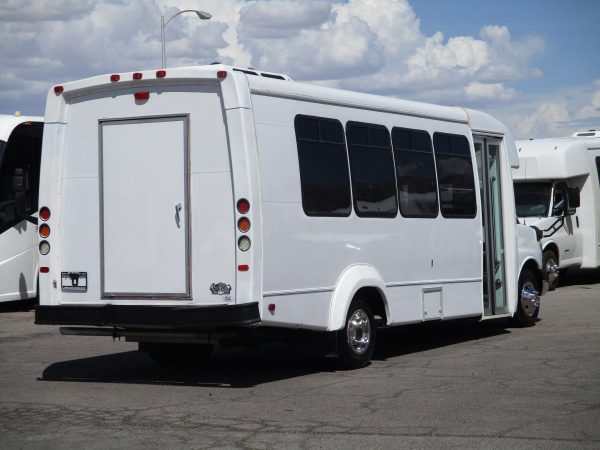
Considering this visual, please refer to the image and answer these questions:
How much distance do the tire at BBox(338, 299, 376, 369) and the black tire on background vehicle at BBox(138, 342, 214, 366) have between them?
68.1 inches

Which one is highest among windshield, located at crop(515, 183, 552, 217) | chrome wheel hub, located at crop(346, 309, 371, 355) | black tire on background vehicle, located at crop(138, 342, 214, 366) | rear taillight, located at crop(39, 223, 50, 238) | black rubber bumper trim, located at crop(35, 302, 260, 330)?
windshield, located at crop(515, 183, 552, 217)

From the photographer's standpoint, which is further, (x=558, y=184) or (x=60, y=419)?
(x=558, y=184)

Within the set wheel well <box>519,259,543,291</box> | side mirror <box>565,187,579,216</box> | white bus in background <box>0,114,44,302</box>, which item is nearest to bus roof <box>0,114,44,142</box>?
white bus in background <box>0,114,44,302</box>

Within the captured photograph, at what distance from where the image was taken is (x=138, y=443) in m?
8.25

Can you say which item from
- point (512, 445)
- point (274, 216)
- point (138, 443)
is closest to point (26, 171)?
point (274, 216)

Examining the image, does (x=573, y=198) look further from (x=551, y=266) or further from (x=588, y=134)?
(x=588, y=134)

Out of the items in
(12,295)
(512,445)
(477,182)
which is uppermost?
(477,182)

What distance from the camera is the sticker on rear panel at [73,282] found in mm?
11227

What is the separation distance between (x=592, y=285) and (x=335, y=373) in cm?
1451

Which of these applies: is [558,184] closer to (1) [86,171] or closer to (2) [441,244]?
(2) [441,244]

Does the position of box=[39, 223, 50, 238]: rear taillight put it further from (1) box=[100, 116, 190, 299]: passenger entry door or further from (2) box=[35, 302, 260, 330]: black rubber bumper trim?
(2) box=[35, 302, 260, 330]: black rubber bumper trim

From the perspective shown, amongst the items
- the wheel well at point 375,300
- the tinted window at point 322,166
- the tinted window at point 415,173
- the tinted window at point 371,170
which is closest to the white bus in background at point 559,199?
the tinted window at point 415,173

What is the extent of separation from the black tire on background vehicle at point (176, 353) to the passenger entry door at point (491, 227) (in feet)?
13.9

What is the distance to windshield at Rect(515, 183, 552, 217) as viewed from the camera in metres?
23.6
